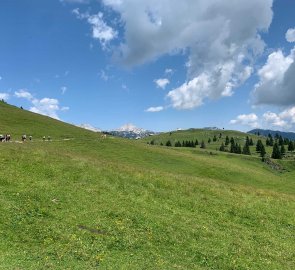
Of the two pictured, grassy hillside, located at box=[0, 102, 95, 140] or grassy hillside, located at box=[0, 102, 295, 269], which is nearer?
grassy hillside, located at box=[0, 102, 295, 269]

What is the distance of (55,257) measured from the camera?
78.0ft

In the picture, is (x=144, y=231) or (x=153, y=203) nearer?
(x=144, y=231)

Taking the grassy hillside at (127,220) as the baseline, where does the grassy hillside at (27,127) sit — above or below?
above

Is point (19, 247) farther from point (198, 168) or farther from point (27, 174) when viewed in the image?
point (198, 168)

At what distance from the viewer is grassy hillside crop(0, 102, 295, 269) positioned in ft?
82.7

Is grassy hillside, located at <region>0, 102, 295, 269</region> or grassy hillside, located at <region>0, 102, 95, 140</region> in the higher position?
grassy hillside, located at <region>0, 102, 95, 140</region>

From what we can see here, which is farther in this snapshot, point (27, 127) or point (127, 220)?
point (27, 127)

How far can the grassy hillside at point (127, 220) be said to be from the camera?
82.7 feet

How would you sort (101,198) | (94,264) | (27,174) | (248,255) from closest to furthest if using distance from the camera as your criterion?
(94,264), (248,255), (101,198), (27,174)

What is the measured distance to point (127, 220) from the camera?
32031mm

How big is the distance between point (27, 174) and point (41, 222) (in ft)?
43.2

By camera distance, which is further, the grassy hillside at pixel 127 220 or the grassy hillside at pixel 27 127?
the grassy hillside at pixel 27 127

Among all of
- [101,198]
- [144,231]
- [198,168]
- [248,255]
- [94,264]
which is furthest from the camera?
[198,168]

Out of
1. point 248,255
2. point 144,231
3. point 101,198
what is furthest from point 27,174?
point 248,255
